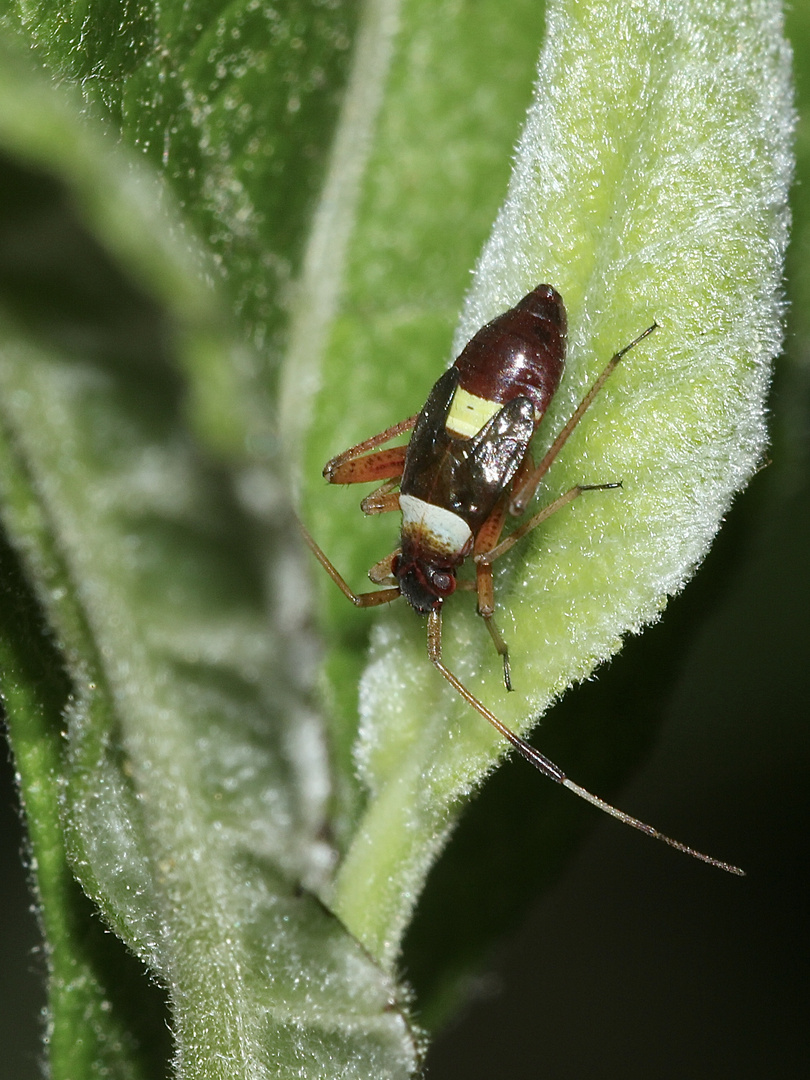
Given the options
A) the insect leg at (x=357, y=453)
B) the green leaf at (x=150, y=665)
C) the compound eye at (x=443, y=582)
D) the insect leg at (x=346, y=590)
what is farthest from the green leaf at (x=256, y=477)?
the insect leg at (x=357, y=453)

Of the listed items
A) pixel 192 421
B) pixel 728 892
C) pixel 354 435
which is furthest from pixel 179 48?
pixel 728 892

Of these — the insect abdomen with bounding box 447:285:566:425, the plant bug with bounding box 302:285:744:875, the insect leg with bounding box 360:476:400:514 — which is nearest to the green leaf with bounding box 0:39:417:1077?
the plant bug with bounding box 302:285:744:875

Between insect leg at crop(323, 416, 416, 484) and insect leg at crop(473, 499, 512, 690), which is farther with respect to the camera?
insect leg at crop(323, 416, 416, 484)

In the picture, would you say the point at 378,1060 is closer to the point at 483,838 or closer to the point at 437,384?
the point at 483,838

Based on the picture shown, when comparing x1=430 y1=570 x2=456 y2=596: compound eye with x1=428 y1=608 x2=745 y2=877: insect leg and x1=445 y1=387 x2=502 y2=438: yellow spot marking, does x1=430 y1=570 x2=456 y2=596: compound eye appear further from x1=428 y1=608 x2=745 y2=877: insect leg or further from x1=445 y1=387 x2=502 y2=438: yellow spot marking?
x1=445 y1=387 x2=502 y2=438: yellow spot marking

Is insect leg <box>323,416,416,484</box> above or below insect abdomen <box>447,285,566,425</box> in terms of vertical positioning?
below

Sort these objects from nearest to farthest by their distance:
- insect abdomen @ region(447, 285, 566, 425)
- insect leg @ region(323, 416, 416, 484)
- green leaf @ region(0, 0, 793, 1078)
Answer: green leaf @ region(0, 0, 793, 1078), insect abdomen @ region(447, 285, 566, 425), insect leg @ region(323, 416, 416, 484)

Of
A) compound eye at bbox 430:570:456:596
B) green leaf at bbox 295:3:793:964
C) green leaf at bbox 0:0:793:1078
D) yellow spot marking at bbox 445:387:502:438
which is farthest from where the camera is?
yellow spot marking at bbox 445:387:502:438
